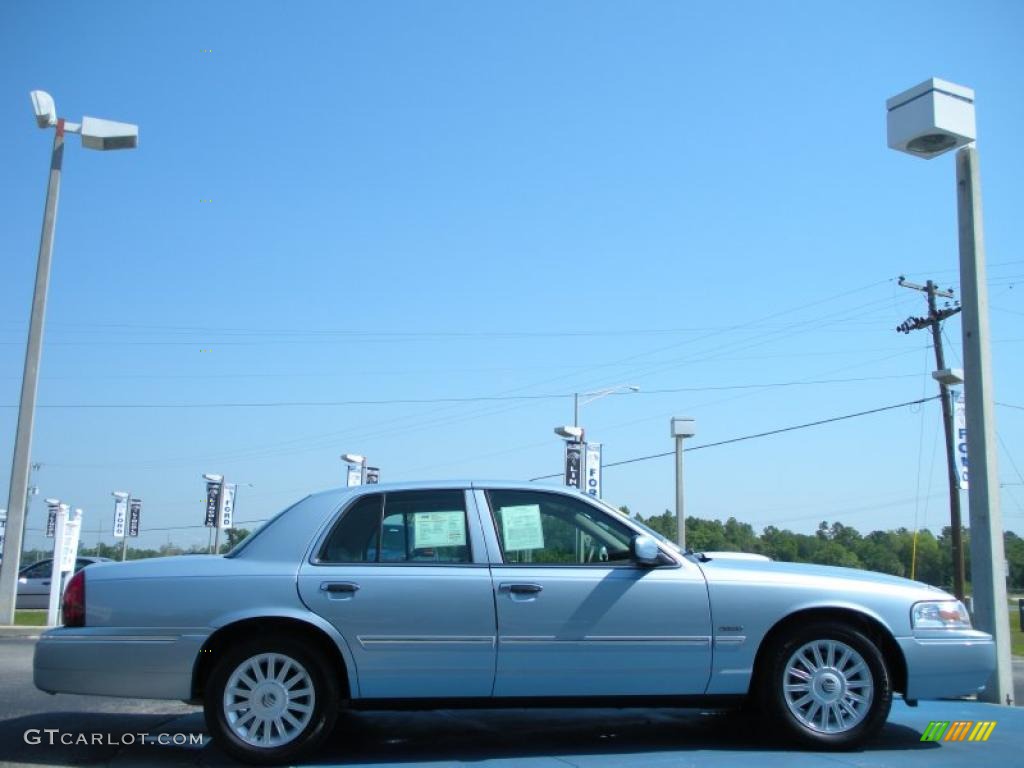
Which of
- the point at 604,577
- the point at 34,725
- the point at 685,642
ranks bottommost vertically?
the point at 34,725

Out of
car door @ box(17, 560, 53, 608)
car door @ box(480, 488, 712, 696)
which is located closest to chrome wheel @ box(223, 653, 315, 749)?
car door @ box(480, 488, 712, 696)

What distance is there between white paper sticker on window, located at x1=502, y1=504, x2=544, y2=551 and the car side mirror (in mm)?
557

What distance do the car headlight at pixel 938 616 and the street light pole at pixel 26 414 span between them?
14840 millimetres

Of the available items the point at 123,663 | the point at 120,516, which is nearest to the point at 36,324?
the point at 123,663

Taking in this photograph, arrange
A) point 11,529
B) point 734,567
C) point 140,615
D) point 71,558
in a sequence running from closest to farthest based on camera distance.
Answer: point 140,615 < point 734,567 < point 11,529 < point 71,558

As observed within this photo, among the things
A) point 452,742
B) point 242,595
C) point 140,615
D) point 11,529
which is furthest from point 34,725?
point 11,529

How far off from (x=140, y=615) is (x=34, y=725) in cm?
190

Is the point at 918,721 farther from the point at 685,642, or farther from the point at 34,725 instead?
the point at 34,725

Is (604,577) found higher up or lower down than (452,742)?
higher up

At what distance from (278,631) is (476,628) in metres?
1.09

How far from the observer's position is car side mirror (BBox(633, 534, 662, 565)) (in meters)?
5.35

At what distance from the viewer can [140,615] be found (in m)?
5.18

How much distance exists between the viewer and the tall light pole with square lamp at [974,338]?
7426mm

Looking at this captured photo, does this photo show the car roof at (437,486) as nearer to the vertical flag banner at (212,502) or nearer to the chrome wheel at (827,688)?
the chrome wheel at (827,688)
